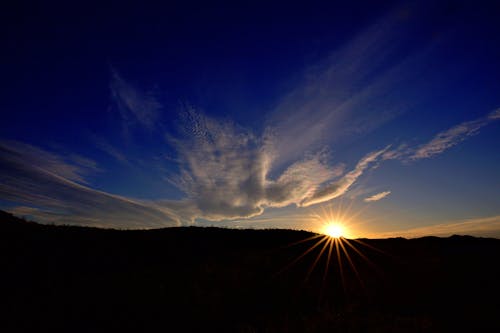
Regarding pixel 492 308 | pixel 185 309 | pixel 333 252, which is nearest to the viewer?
pixel 185 309

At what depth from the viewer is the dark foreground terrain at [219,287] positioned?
7707 mm

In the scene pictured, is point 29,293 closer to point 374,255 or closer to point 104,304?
point 104,304

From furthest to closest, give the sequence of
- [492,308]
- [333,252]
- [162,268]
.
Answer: [333,252] < [162,268] < [492,308]

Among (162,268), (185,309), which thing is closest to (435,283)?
(185,309)

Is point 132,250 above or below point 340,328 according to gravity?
above

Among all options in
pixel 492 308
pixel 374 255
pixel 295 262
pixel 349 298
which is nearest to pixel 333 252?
pixel 374 255

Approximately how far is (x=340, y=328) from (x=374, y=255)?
11.8m

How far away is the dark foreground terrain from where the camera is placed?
7.71 meters

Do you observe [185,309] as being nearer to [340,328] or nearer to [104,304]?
[104,304]

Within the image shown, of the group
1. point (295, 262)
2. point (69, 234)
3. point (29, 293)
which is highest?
point (69, 234)

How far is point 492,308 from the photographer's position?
352 inches

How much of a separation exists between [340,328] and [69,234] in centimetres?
1467

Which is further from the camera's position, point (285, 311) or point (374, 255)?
point (374, 255)

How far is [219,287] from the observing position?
10.2m
